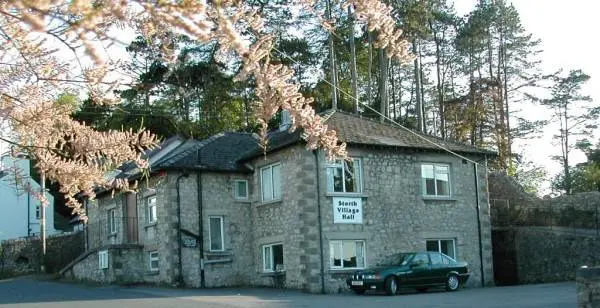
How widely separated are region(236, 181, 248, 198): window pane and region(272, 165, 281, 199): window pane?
216cm

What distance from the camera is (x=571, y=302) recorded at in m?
19.3

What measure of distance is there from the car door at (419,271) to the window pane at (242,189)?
818cm

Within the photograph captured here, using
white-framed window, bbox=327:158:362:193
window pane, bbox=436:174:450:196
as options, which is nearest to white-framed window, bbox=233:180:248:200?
white-framed window, bbox=327:158:362:193

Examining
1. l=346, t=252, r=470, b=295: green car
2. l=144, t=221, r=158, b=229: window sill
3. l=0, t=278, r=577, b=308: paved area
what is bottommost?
l=0, t=278, r=577, b=308: paved area

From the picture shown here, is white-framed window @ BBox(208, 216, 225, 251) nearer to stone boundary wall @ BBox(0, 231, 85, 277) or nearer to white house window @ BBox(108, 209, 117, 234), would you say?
white house window @ BBox(108, 209, 117, 234)

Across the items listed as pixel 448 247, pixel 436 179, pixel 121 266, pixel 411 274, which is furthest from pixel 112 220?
pixel 411 274

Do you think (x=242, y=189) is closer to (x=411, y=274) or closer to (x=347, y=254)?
(x=347, y=254)

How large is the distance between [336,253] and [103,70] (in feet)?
71.8

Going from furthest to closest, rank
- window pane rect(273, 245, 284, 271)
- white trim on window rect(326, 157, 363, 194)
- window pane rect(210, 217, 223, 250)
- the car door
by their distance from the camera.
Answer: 1. window pane rect(210, 217, 223, 250)
2. window pane rect(273, 245, 284, 271)
3. white trim on window rect(326, 157, 363, 194)
4. the car door

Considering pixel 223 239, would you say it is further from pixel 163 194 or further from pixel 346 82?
pixel 346 82

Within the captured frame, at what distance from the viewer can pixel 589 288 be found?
1398 cm

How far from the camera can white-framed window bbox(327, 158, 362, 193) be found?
27016 mm

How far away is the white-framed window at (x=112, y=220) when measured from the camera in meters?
34.6

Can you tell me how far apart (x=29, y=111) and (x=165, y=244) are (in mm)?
23612
